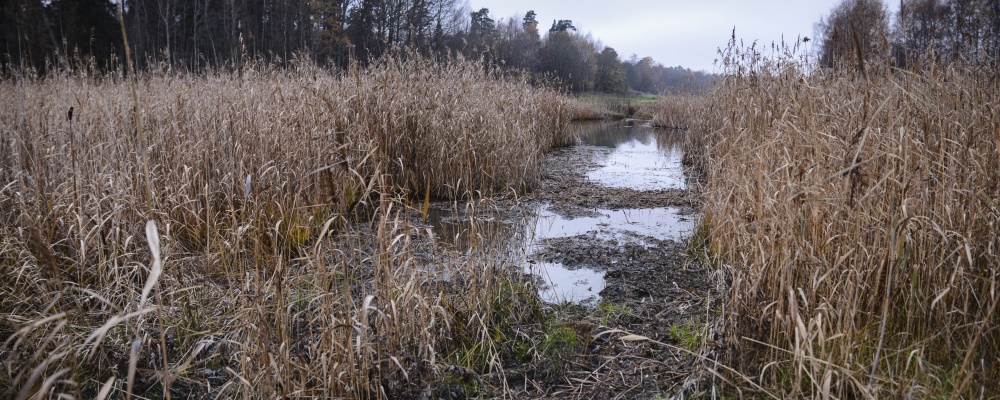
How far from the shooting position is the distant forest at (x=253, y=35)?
10.2m

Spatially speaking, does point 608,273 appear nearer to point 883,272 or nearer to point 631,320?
point 631,320

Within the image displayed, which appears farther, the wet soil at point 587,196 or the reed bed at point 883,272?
the wet soil at point 587,196

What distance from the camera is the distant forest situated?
402 inches

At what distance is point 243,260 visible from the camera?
329 cm

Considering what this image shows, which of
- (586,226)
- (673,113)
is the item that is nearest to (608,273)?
(586,226)

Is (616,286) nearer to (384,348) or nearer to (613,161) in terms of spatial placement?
(384,348)

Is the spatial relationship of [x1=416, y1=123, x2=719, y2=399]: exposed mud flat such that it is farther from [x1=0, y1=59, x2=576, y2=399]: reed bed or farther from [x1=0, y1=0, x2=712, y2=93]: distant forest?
[x1=0, y1=0, x2=712, y2=93]: distant forest

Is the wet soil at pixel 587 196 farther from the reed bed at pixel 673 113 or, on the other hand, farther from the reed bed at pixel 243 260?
the reed bed at pixel 673 113

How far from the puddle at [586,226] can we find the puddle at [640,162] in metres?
0.01

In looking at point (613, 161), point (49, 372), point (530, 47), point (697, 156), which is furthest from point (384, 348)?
point (530, 47)

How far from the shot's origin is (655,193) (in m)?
6.41

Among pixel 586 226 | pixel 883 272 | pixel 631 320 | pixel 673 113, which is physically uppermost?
pixel 673 113

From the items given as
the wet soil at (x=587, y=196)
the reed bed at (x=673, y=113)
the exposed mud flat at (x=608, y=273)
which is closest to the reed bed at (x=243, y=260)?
the exposed mud flat at (x=608, y=273)

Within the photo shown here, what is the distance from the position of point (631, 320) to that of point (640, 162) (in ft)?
22.4
